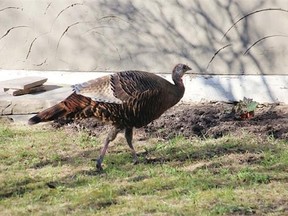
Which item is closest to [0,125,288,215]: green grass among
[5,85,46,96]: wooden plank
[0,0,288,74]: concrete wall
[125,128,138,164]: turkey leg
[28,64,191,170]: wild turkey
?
[125,128,138,164]: turkey leg

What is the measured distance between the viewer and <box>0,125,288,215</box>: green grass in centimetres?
560

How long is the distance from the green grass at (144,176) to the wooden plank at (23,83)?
3.12ft

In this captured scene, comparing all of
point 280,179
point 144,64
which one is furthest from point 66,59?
point 280,179

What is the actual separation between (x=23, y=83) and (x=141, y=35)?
5.50 feet

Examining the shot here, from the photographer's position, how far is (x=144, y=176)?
6449 mm

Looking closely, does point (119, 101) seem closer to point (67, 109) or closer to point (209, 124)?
point (67, 109)

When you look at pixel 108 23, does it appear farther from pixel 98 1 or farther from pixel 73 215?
pixel 73 215

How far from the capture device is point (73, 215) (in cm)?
546

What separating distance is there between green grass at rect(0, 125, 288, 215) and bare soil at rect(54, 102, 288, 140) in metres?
0.18

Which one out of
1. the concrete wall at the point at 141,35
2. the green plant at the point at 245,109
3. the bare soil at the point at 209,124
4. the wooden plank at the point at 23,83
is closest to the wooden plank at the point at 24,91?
the wooden plank at the point at 23,83

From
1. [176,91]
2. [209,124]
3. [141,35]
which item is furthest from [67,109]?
[141,35]

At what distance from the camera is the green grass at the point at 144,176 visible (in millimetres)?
5602

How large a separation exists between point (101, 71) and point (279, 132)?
280 cm

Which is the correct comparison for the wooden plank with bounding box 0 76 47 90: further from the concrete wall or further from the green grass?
the green grass
